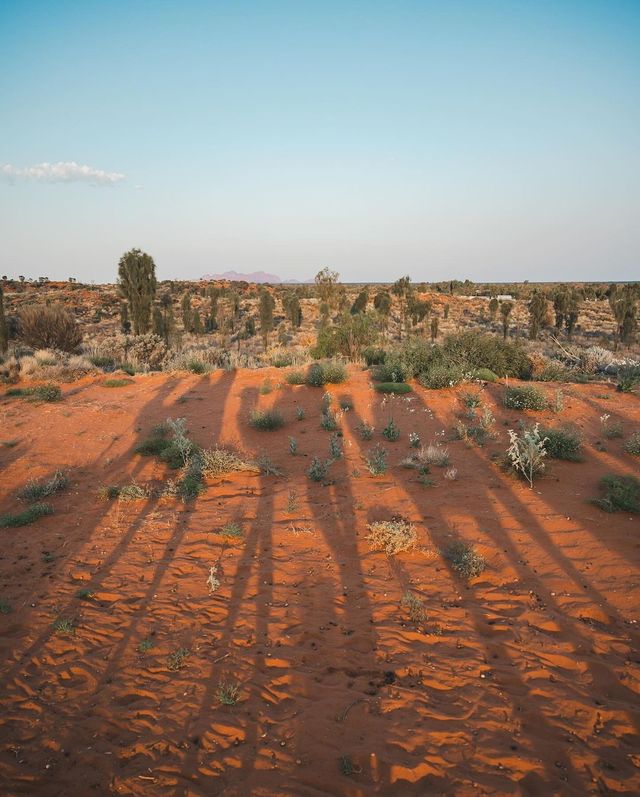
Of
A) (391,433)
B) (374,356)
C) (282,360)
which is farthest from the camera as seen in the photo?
(282,360)

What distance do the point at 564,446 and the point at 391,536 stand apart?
4012 millimetres

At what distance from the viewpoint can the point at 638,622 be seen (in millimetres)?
4191

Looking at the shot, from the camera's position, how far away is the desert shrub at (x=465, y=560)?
16.4 feet

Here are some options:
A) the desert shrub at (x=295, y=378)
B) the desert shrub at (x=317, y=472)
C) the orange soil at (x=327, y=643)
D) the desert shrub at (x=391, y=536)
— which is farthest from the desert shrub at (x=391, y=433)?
the desert shrub at (x=295, y=378)

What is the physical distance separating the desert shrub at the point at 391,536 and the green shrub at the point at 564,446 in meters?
3.49

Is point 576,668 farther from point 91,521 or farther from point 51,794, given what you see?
point 91,521

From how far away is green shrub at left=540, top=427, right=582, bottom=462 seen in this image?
779cm

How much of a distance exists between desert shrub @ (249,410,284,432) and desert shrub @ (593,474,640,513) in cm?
632

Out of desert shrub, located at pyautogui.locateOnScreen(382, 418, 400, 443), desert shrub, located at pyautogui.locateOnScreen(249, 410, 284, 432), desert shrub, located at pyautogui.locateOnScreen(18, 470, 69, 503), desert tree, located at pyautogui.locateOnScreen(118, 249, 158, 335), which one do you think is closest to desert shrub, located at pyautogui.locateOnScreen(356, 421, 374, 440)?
desert shrub, located at pyautogui.locateOnScreen(382, 418, 400, 443)

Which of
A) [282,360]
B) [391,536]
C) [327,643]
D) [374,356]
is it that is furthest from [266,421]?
[374,356]

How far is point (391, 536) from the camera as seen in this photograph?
18.6 feet

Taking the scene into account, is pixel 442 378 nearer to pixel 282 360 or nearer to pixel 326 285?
pixel 282 360

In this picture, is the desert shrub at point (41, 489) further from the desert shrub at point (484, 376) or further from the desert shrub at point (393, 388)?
the desert shrub at point (484, 376)

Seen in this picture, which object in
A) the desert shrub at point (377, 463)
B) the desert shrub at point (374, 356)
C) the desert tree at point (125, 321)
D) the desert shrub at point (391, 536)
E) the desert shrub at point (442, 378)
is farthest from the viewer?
the desert tree at point (125, 321)
